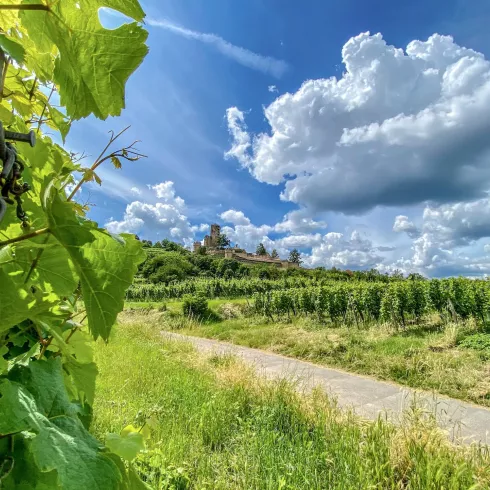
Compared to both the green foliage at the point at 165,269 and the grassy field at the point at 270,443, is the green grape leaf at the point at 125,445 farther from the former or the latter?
the green foliage at the point at 165,269

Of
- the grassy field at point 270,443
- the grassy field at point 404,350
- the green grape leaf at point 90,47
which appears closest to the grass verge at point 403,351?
the grassy field at point 404,350

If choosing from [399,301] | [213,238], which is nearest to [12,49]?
[399,301]

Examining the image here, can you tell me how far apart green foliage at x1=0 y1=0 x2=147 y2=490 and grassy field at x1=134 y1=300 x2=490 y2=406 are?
23.5ft

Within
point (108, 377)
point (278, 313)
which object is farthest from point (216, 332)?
point (108, 377)

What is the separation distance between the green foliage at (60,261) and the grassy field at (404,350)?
716cm

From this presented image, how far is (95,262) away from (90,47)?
0.32 m

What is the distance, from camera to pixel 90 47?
1.69 feet

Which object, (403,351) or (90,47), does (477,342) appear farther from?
(90,47)

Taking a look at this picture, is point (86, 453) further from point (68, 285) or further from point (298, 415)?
point (298, 415)

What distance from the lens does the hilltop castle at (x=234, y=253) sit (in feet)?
268

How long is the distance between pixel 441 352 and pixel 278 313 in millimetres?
12399

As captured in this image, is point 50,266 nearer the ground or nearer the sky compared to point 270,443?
nearer the sky

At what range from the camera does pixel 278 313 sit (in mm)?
21750

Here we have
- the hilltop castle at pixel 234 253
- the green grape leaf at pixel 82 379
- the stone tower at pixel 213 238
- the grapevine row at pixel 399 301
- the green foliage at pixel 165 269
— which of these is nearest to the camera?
the green grape leaf at pixel 82 379
